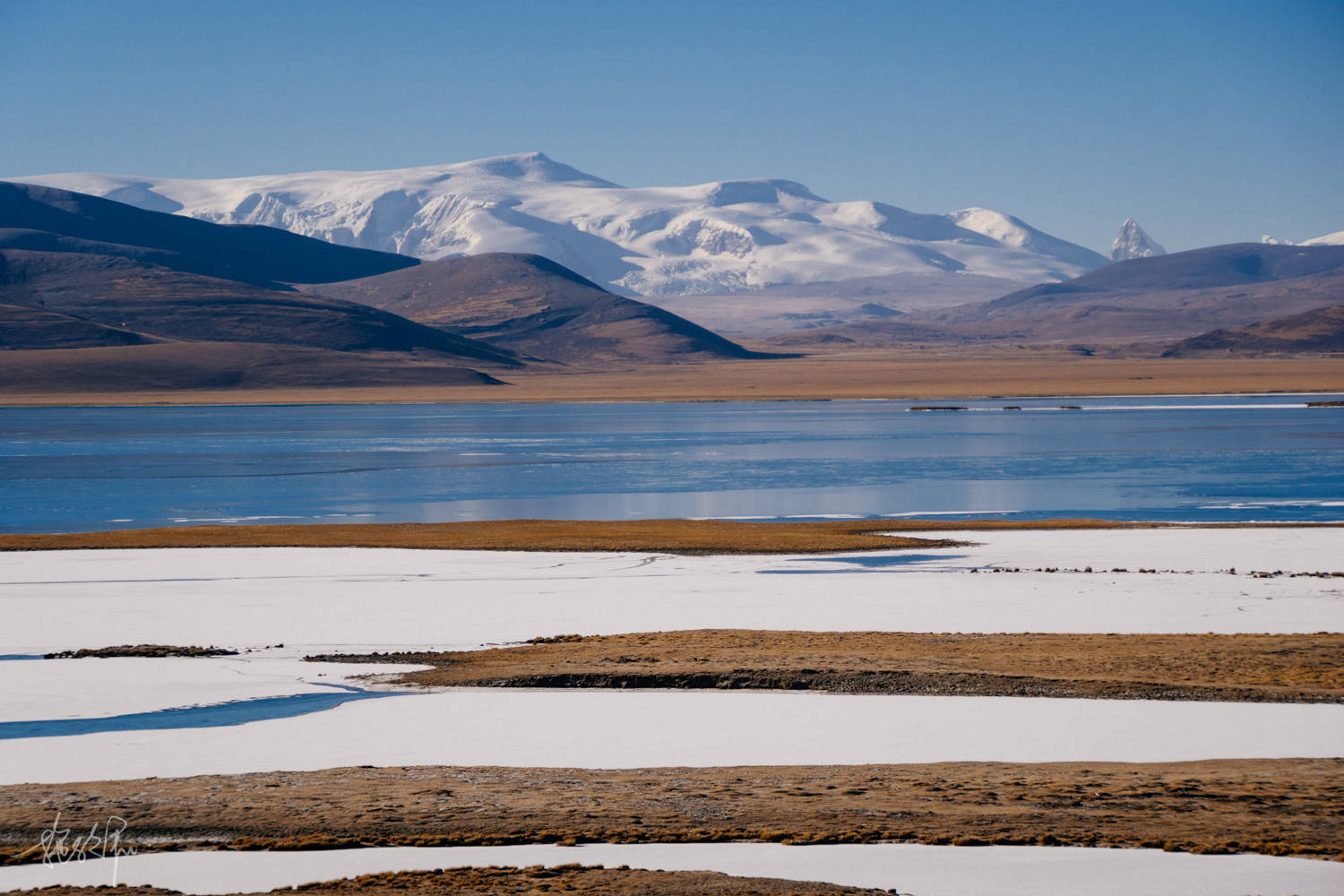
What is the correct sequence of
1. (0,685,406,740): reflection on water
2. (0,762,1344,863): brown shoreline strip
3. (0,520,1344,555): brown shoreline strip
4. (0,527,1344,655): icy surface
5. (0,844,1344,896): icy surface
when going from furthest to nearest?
(0,520,1344,555): brown shoreline strip, (0,527,1344,655): icy surface, (0,685,406,740): reflection on water, (0,762,1344,863): brown shoreline strip, (0,844,1344,896): icy surface

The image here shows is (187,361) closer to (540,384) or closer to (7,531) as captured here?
(540,384)

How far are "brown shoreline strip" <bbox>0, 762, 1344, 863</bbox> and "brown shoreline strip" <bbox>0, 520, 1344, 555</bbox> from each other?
16.9 metres

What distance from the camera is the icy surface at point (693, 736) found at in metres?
11.8

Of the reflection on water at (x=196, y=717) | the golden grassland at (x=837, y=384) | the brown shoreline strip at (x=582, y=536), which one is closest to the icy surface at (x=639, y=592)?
the brown shoreline strip at (x=582, y=536)

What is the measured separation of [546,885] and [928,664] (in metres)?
8.25

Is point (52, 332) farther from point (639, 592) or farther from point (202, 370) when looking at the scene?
point (639, 592)

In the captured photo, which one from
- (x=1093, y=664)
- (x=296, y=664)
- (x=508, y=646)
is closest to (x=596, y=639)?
(x=508, y=646)

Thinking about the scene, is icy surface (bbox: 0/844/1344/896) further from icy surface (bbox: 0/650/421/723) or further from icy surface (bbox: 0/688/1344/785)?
icy surface (bbox: 0/650/421/723)

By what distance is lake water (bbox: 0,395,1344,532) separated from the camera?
122 ft

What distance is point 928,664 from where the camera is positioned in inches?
622

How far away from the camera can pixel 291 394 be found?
5595 inches

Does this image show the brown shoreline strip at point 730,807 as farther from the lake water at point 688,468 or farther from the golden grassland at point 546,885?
the lake water at point 688,468

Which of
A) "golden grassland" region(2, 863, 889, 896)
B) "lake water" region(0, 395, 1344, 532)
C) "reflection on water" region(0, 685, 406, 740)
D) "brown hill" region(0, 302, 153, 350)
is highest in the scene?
"brown hill" region(0, 302, 153, 350)
